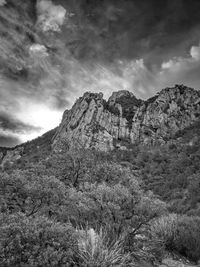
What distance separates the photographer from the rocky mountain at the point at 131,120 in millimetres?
77375

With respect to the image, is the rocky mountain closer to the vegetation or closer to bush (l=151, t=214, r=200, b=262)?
the vegetation

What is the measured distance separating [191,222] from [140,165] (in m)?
40.9

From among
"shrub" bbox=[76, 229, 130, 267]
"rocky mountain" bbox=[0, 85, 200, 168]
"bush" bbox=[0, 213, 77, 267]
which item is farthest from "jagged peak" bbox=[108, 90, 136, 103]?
"bush" bbox=[0, 213, 77, 267]

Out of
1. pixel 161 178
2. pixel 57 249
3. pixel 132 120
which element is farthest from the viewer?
pixel 132 120

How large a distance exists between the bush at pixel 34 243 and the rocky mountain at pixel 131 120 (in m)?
67.1

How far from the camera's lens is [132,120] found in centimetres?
8800

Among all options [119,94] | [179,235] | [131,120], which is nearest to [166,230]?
[179,235]

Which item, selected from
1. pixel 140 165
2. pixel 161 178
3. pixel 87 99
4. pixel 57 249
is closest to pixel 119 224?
pixel 57 249

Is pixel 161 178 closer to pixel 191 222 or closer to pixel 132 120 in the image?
pixel 191 222

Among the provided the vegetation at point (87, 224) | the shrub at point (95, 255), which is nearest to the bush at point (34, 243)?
the vegetation at point (87, 224)

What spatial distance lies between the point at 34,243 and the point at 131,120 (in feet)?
283

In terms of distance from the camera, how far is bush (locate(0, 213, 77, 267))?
3.59 m

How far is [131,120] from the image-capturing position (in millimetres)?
89000

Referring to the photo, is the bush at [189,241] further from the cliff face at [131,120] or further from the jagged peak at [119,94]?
the jagged peak at [119,94]
